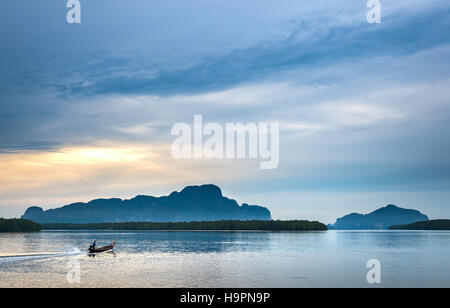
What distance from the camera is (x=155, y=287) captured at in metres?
35.0

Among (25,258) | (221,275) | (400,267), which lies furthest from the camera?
(25,258)

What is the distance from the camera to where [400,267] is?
163 ft

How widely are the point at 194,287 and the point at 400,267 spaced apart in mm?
25691

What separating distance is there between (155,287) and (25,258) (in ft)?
93.6
